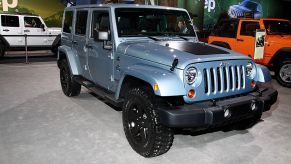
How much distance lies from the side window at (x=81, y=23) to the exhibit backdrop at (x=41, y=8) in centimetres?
1210

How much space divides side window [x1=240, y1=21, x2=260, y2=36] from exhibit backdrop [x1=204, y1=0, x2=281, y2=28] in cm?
921

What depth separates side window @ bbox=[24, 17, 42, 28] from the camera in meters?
12.1

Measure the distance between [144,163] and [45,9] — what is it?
627 inches

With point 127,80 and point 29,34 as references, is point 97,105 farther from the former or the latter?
point 29,34

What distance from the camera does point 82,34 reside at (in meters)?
5.18

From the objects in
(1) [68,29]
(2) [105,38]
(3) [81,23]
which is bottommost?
(2) [105,38]

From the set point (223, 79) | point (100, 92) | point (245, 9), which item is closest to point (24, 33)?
point (100, 92)

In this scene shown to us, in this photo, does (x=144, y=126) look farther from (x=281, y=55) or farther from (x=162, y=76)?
(x=281, y=55)

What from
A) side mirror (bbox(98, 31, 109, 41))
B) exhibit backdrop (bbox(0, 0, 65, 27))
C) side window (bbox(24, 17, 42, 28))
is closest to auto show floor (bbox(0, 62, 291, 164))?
side mirror (bbox(98, 31, 109, 41))

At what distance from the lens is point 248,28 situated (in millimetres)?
8406

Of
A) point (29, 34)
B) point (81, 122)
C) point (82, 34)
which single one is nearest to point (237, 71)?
point (81, 122)

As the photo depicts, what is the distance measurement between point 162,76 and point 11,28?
34.4ft

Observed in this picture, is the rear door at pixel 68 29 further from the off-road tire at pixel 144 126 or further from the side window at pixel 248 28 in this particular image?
the side window at pixel 248 28

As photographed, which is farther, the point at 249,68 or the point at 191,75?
the point at 249,68
